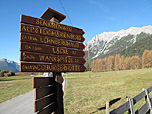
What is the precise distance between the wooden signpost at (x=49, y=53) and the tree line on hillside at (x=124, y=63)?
96.0 m

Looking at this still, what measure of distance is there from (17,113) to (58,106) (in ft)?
14.7

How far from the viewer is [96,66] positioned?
4956 inches

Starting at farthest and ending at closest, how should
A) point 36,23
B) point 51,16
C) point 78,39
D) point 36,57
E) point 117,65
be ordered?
point 117,65, point 78,39, point 51,16, point 36,23, point 36,57

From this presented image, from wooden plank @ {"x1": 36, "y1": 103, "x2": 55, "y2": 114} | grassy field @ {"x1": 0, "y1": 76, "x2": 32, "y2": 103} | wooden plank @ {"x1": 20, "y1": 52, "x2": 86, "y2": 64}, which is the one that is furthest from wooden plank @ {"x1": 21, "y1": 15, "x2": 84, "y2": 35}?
grassy field @ {"x1": 0, "y1": 76, "x2": 32, "y2": 103}

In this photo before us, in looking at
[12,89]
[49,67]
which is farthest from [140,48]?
[49,67]

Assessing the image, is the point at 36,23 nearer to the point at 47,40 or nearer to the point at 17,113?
the point at 47,40

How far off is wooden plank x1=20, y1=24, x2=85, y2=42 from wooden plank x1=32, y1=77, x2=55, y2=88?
1.46m

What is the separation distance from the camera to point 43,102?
11.8ft

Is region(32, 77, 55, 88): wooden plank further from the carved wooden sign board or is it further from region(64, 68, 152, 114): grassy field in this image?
region(64, 68, 152, 114): grassy field

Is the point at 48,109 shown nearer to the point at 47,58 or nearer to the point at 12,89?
the point at 47,58

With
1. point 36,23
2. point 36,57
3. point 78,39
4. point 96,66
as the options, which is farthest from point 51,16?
point 96,66

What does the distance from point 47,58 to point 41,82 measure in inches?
30.7

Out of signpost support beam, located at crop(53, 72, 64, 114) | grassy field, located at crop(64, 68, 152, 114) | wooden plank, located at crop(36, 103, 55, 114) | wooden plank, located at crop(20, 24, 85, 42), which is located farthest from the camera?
grassy field, located at crop(64, 68, 152, 114)

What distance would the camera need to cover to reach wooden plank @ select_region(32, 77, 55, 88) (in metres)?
3.45
